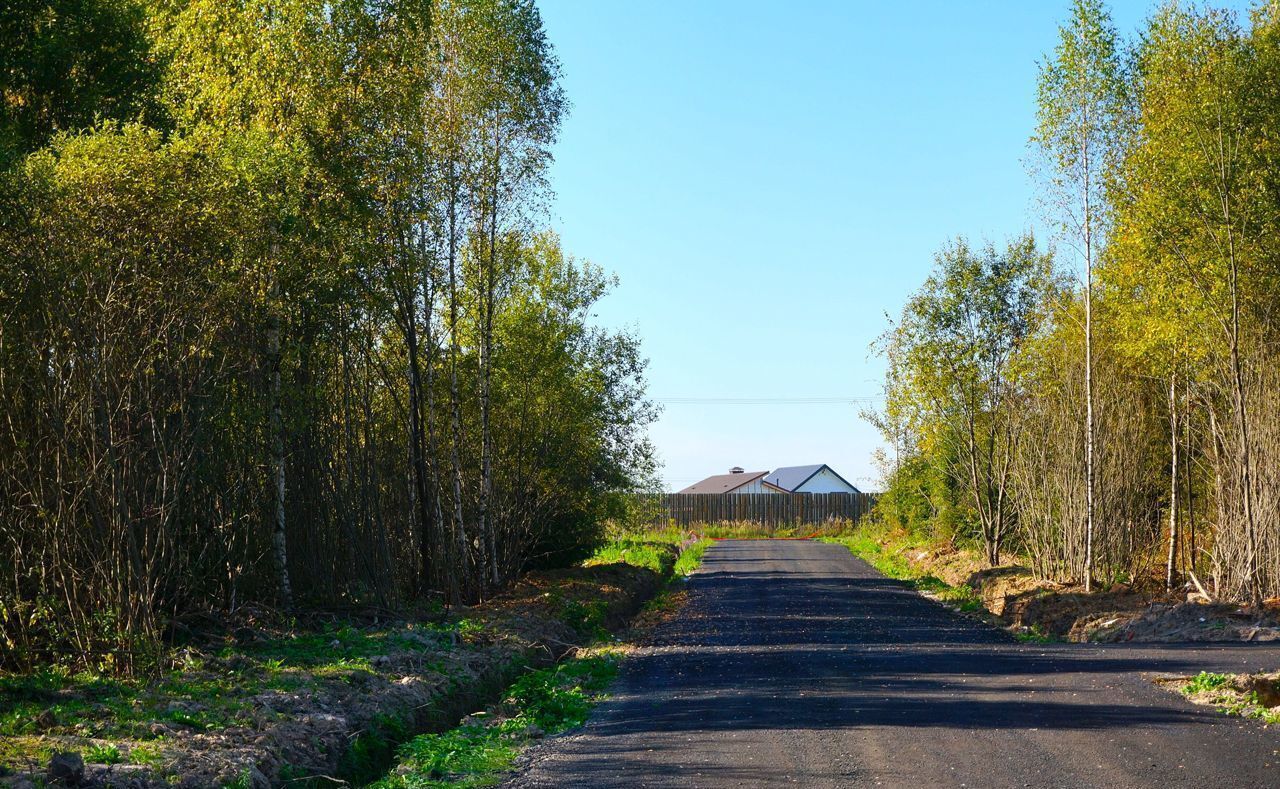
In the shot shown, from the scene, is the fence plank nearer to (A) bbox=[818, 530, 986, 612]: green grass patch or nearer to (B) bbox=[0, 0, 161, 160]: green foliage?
(A) bbox=[818, 530, 986, 612]: green grass patch

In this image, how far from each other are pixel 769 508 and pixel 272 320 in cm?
4907

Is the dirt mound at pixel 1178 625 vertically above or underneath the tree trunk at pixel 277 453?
underneath

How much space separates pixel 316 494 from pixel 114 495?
4791mm

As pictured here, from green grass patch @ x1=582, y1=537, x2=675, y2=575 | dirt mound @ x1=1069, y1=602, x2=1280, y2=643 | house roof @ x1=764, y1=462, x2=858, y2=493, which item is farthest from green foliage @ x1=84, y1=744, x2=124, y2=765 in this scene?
house roof @ x1=764, y1=462, x2=858, y2=493

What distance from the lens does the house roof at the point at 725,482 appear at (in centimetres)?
9840

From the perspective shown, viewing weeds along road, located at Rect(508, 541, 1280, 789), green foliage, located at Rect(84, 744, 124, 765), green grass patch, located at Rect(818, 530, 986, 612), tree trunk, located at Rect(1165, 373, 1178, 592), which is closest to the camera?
green foliage, located at Rect(84, 744, 124, 765)

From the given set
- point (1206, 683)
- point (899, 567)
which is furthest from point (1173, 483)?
point (899, 567)

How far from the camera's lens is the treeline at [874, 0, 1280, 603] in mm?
17906

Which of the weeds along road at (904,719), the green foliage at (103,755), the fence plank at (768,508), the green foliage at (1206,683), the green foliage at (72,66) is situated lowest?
the weeds along road at (904,719)

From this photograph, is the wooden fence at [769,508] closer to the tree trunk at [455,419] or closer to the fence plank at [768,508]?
the fence plank at [768,508]

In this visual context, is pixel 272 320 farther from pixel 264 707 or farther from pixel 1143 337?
pixel 1143 337

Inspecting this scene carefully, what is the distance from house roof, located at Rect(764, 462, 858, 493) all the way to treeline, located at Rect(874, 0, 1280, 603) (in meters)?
61.3

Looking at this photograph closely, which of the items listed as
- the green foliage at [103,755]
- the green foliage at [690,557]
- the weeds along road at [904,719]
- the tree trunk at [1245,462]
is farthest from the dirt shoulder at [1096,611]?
the green foliage at [103,755]

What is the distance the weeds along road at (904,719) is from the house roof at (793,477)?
→ 242 ft
